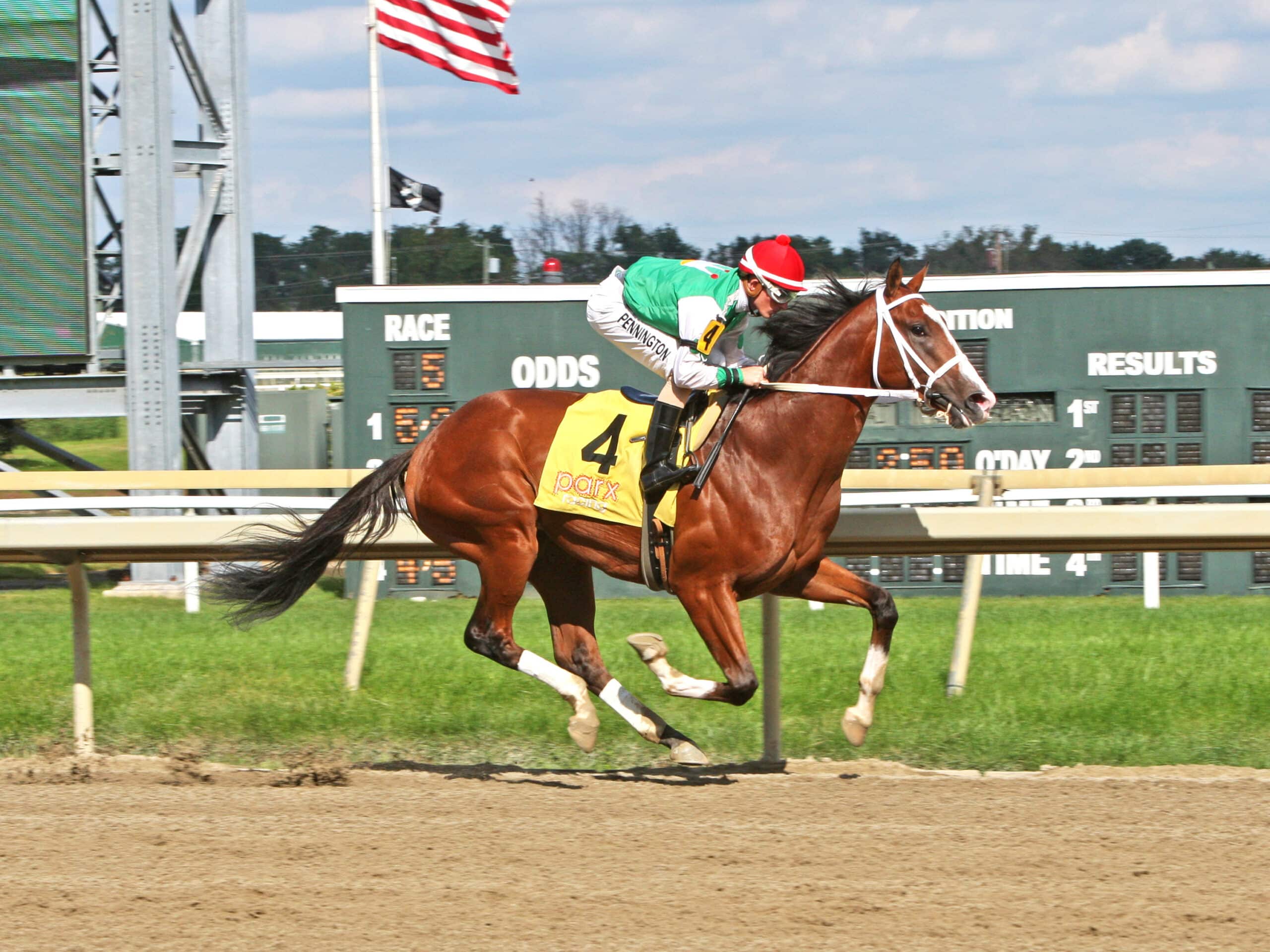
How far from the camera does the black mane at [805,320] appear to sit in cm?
473

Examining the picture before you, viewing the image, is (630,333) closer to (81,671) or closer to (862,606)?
(862,606)

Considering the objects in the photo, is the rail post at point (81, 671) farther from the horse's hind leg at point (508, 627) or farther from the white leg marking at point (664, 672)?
the white leg marking at point (664, 672)

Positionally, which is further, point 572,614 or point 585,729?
point 572,614

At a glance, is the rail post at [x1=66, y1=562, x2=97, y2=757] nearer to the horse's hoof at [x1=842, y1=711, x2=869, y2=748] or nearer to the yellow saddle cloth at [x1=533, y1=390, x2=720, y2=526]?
the yellow saddle cloth at [x1=533, y1=390, x2=720, y2=526]

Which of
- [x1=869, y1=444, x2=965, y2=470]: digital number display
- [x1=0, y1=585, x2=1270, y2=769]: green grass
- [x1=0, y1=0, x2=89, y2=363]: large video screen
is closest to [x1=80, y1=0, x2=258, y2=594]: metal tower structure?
[x1=0, y1=0, x2=89, y2=363]: large video screen

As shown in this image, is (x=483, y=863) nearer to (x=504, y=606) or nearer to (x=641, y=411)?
(x=504, y=606)

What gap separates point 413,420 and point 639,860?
7.23 meters

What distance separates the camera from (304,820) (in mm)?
4016

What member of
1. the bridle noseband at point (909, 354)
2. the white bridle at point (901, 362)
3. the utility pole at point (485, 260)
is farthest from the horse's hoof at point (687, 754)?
the utility pole at point (485, 260)

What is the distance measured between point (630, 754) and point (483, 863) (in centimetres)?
166

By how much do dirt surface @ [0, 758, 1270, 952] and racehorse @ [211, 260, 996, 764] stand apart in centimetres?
42

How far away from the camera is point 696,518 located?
4469 millimetres

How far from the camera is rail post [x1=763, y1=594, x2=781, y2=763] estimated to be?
16.2 feet

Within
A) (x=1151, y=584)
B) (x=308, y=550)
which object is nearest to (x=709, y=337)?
(x=308, y=550)
